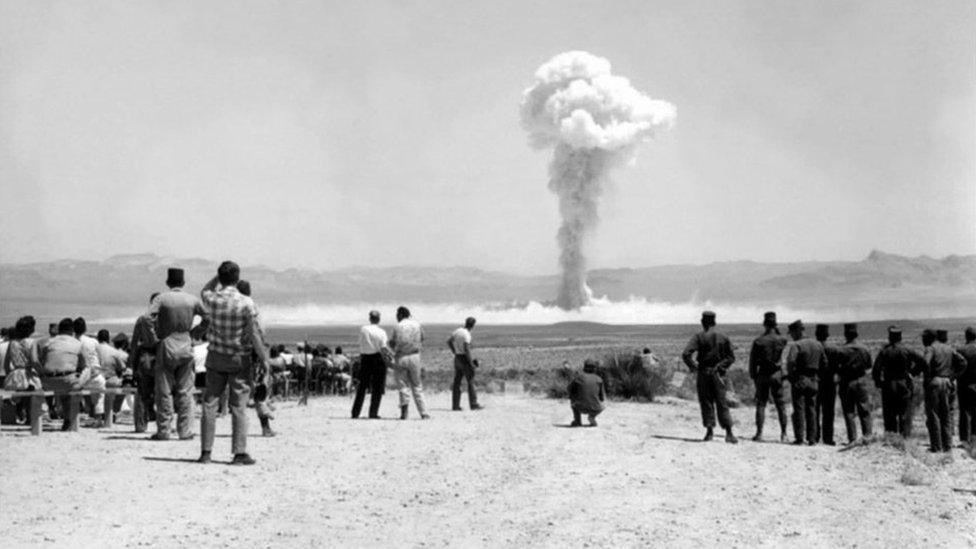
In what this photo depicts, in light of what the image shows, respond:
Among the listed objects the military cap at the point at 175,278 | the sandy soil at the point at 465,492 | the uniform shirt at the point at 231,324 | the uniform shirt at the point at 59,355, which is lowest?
the sandy soil at the point at 465,492

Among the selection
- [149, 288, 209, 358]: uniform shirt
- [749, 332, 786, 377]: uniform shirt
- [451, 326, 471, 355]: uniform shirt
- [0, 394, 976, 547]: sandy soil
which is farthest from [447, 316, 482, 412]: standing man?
[149, 288, 209, 358]: uniform shirt

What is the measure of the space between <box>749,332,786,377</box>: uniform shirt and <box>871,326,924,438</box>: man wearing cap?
137cm

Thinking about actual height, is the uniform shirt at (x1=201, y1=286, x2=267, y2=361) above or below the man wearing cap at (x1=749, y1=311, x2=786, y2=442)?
above

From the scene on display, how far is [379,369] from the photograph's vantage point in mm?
17922

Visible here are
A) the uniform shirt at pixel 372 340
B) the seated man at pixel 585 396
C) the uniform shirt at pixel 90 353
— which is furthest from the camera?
the seated man at pixel 585 396

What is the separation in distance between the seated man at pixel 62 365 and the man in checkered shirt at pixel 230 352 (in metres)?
4.02

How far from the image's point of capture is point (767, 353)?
53.5ft

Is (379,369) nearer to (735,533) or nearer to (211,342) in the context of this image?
(211,342)

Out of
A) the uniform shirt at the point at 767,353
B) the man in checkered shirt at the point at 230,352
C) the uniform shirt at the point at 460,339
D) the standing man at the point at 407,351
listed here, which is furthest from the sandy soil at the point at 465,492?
the uniform shirt at the point at 460,339

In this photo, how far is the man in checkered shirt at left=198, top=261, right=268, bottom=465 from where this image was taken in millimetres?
11680

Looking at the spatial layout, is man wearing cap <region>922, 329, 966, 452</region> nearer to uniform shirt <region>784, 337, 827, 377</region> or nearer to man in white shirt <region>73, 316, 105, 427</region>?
uniform shirt <region>784, 337, 827, 377</region>

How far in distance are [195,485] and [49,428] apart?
6.12 meters

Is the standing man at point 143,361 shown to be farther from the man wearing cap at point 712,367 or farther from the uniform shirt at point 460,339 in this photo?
the man wearing cap at point 712,367

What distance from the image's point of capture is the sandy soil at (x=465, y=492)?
9.12m
